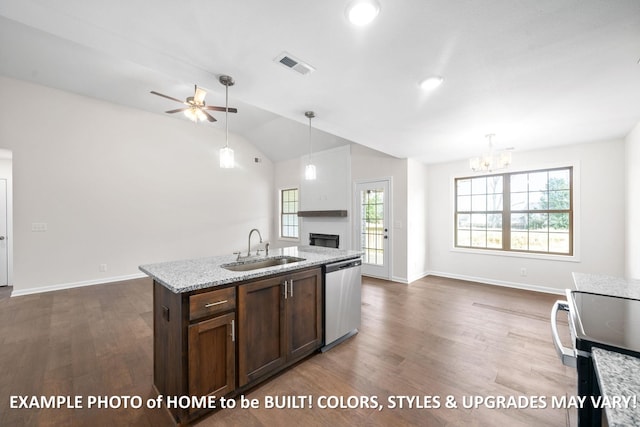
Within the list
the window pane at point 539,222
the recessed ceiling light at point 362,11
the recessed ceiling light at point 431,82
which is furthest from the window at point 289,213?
the recessed ceiling light at point 362,11

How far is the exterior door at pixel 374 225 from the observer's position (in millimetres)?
5211

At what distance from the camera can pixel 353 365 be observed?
2277mm

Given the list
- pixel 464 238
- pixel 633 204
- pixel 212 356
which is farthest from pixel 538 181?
pixel 212 356

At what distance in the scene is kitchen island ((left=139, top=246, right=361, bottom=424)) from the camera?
1584mm

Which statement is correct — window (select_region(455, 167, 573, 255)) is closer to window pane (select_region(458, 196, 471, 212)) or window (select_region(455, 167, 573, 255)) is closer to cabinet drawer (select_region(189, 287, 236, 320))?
window pane (select_region(458, 196, 471, 212))

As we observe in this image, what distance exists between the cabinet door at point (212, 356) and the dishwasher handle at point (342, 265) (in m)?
1.00

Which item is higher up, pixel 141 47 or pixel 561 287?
pixel 141 47

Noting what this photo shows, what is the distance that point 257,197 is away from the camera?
23.7ft

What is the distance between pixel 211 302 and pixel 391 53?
6.84ft

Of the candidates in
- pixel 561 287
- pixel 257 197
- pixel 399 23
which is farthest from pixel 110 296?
pixel 561 287

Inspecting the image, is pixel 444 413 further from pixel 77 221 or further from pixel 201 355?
pixel 77 221

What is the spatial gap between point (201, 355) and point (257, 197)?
5.85 meters

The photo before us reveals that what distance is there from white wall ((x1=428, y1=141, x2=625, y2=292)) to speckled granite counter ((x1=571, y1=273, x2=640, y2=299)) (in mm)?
2762

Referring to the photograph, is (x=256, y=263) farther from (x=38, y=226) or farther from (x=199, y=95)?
(x=38, y=226)
